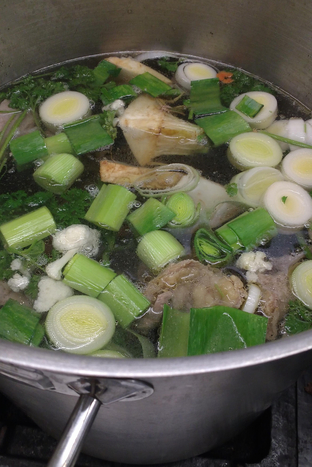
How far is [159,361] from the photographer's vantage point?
31.0 inches

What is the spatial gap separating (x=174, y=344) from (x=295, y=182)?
93 centimetres

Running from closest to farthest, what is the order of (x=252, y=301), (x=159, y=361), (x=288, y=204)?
1. (x=159, y=361)
2. (x=252, y=301)
3. (x=288, y=204)

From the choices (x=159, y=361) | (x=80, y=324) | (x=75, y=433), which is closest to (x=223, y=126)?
(x=80, y=324)

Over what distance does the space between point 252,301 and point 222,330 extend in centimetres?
27

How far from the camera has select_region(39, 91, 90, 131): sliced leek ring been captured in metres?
1.98

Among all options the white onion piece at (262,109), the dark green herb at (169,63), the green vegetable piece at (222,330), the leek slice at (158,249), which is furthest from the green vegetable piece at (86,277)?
the dark green herb at (169,63)

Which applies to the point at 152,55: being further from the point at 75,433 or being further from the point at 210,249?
the point at 75,433

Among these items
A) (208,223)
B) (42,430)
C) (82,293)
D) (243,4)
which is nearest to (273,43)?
(243,4)

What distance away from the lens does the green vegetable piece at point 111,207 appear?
5.39ft

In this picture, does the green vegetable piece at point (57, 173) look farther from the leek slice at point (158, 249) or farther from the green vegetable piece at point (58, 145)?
the leek slice at point (158, 249)

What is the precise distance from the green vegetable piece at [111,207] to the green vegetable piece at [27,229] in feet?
0.52

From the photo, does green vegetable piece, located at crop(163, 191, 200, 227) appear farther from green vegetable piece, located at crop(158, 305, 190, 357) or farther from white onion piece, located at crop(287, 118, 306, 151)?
white onion piece, located at crop(287, 118, 306, 151)

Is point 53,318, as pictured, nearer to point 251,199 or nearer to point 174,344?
point 174,344

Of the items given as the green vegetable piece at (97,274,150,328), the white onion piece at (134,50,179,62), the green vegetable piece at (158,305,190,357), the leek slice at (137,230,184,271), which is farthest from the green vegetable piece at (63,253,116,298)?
the white onion piece at (134,50,179,62)
